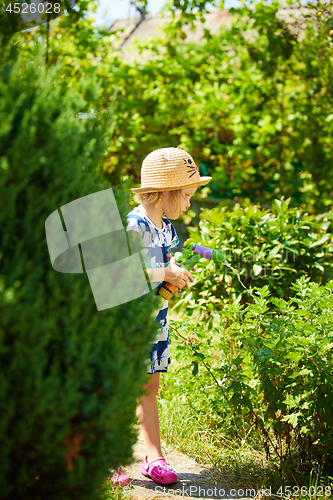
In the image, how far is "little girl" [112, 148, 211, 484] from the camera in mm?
2186

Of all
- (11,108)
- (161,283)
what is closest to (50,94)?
(11,108)

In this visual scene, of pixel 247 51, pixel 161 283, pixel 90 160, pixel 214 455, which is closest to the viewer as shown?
pixel 90 160

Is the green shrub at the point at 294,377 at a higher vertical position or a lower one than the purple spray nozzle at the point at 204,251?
lower

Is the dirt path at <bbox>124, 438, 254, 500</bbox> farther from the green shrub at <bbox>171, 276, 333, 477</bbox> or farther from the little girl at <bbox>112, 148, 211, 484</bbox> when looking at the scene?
the green shrub at <bbox>171, 276, 333, 477</bbox>

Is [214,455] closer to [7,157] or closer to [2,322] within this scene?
[2,322]

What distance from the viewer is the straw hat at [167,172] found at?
7.47 ft

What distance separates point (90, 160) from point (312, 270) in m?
2.74

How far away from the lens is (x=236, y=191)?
6277 mm

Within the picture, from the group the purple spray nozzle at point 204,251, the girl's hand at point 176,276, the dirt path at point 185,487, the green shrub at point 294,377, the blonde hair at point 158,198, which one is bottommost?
the dirt path at point 185,487

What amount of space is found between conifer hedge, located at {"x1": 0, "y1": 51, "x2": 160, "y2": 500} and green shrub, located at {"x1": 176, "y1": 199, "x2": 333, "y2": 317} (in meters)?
2.20

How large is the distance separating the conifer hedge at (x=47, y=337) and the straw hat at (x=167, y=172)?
994mm

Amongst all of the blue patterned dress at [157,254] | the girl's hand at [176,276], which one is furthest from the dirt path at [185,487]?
the girl's hand at [176,276]

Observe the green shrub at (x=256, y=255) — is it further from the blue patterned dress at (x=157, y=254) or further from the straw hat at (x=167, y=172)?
the straw hat at (x=167, y=172)

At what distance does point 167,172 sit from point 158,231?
12.4 inches
